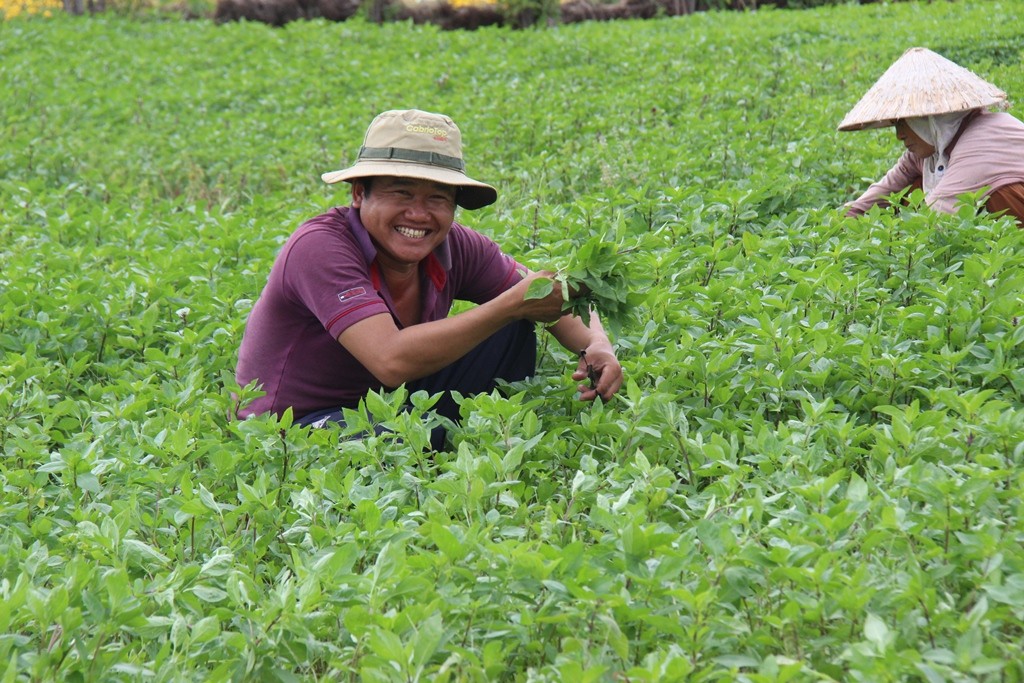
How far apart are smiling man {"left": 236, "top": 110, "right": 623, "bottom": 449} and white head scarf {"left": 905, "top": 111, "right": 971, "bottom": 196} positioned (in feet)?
7.15

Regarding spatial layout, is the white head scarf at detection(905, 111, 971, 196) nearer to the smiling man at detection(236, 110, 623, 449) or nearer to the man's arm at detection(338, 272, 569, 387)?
the smiling man at detection(236, 110, 623, 449)

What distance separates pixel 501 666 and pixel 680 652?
35 cm

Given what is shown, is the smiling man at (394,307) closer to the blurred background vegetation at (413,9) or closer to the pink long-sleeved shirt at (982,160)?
the pink long-sleeved shirt at (982,160)

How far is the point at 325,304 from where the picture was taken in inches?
136

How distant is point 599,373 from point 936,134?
2438 millimetres

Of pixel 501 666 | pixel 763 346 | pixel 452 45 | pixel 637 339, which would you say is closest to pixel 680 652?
pixel 501 666

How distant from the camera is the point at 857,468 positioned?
3.04 meters

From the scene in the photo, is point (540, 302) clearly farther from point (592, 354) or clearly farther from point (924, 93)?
point (924, 93)

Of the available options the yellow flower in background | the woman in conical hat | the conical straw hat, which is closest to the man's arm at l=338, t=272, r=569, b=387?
the woman in conical hat

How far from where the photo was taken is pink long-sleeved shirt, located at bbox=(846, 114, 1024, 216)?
4.75 meters

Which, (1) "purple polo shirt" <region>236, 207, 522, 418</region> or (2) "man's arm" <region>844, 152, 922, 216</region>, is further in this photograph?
(2) "man's arm" <region>844, 152, 922, 216</region>

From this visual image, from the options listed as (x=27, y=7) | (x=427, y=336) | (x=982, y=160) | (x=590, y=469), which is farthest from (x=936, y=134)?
(x=27, y=7)

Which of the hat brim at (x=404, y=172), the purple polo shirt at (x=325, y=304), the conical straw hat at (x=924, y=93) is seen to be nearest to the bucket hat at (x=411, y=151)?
the hat brim at (x=404, y=172)

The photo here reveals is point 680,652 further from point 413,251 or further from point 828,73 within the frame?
point 828,73
